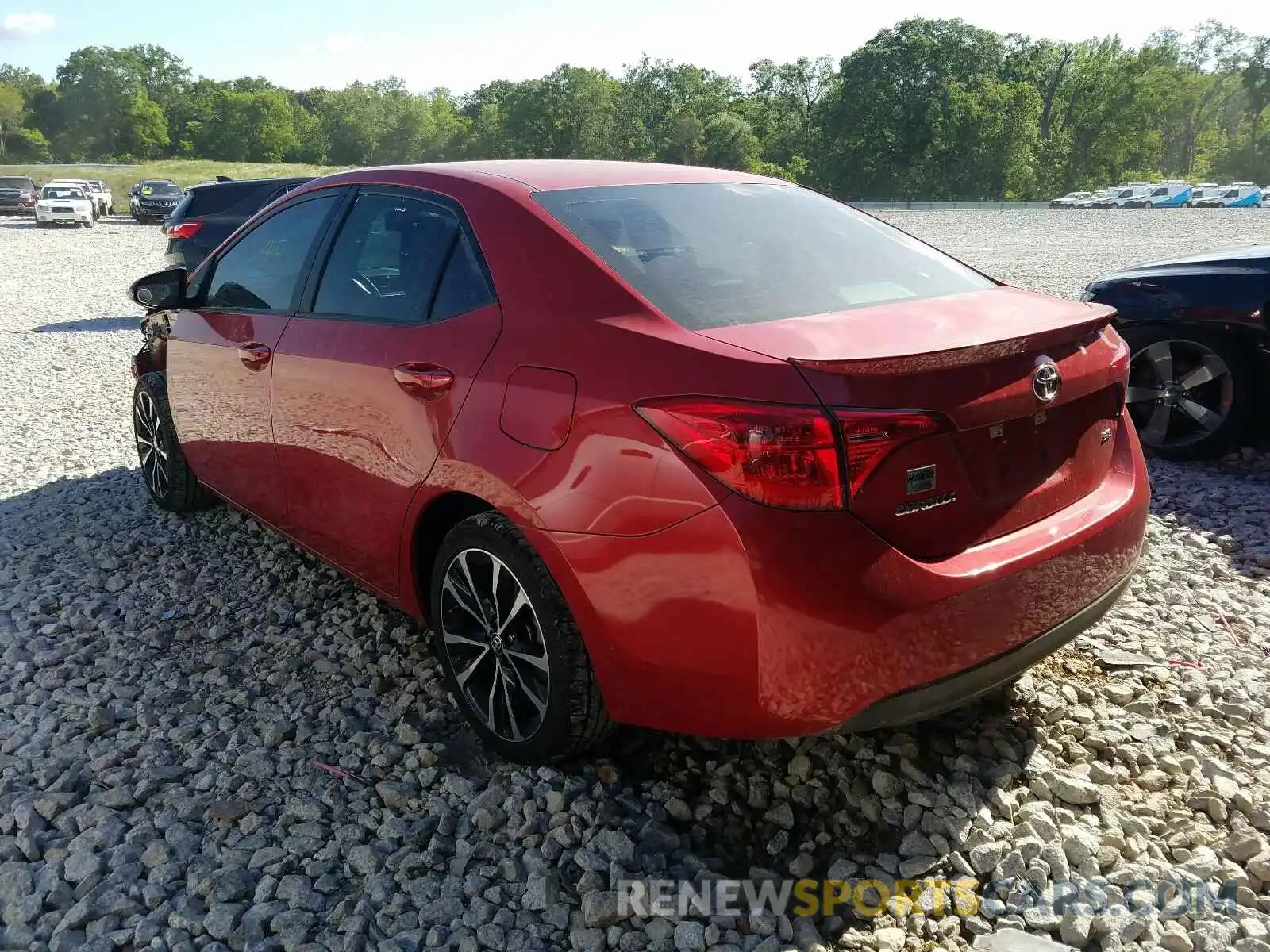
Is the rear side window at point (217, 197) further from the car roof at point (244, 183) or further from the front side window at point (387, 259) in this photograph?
the front side window at point (387, 259)

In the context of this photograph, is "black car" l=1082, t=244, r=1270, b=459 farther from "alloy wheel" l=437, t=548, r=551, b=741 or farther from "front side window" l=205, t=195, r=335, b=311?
"front side window" l=205, t=195, r=335, b=311

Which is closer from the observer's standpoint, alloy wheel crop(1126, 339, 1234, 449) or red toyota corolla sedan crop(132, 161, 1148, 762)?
red toyota corolla sedan crop(132, 161, 1148, 762)

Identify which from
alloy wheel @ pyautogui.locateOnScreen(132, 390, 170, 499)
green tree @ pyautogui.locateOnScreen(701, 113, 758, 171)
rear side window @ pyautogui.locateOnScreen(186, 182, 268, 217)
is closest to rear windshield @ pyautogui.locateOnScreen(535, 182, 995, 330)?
alloy wheel @ pyautogui.locateOnScreen(132, 390, 170, 499)

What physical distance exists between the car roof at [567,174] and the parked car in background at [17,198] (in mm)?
49457

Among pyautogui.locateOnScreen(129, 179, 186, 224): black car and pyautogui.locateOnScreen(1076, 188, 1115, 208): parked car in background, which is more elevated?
pyautogui.locateOnScreen(1076, 188, 1115, 208): parked car in background

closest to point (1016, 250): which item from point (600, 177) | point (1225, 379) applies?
point (1225, 379)

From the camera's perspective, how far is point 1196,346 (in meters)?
5.30

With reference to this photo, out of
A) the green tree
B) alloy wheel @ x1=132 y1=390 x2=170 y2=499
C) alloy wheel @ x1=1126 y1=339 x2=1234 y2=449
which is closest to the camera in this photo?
alloy wheel @ x1=132 y1=390 x2=170 y2=499

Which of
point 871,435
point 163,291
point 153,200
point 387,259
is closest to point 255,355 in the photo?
point 387,259

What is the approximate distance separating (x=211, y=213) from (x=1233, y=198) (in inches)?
2125

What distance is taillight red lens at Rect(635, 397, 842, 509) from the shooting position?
78.8 inches

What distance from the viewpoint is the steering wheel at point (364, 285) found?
319cm

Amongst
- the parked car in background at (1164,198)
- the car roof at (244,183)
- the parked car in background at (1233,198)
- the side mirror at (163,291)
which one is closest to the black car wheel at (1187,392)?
the side mirror at (163,291)

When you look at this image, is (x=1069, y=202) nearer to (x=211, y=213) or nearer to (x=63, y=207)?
(x=63, y=207)
